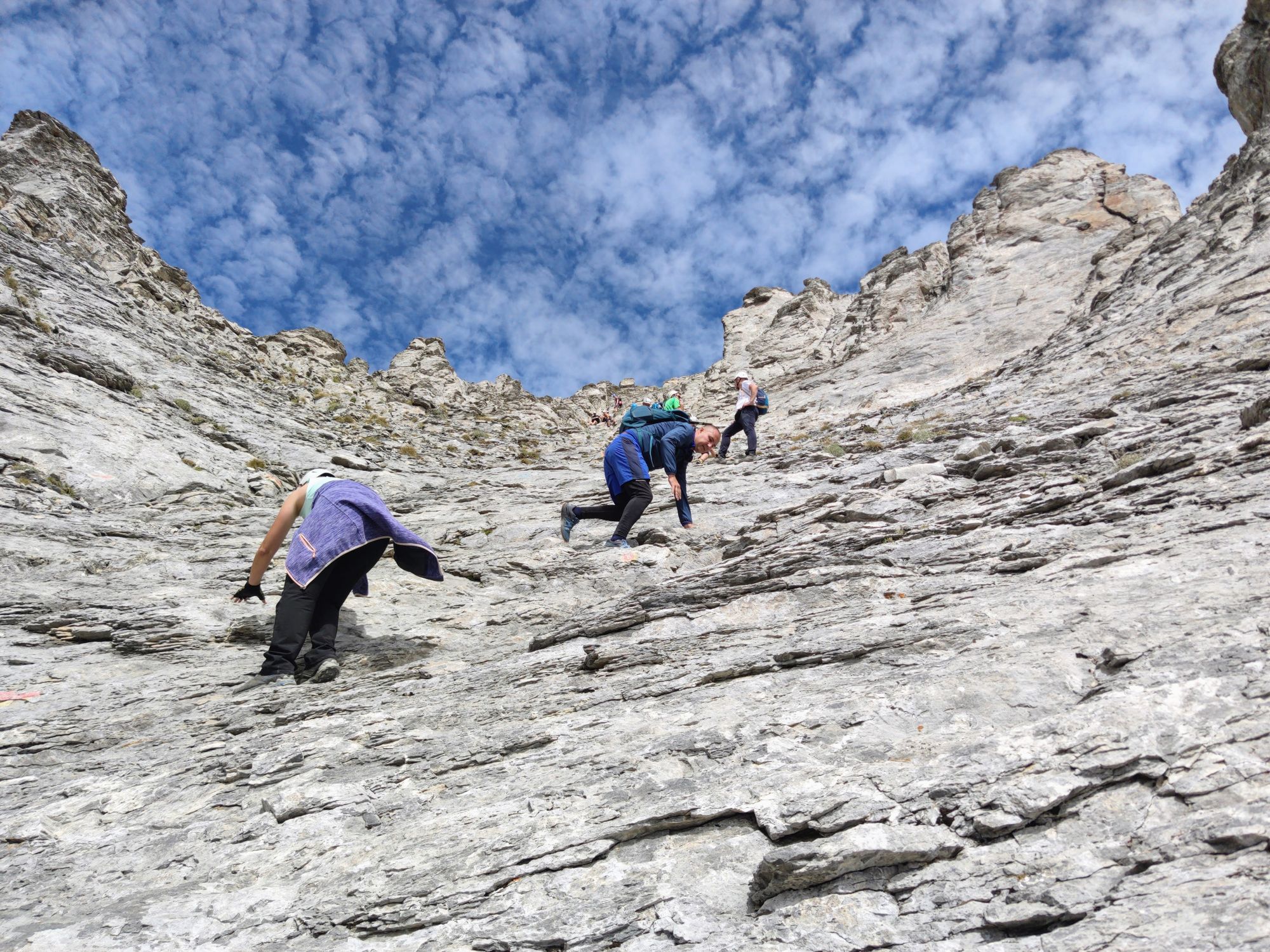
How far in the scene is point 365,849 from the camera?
4.30 metres

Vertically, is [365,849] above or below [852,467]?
below

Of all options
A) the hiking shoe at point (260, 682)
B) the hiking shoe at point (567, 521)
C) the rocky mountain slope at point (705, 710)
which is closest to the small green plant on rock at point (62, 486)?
the rocky mountain slope at point (705, 710)

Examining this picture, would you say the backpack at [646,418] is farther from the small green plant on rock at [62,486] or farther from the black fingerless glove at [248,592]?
the small green plant on rock at [62,486]

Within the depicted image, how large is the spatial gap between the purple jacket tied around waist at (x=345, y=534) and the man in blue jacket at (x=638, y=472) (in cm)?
347

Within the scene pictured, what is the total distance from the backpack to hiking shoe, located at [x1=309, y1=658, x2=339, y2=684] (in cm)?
617

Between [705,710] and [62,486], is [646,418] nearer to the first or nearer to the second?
[705,710]

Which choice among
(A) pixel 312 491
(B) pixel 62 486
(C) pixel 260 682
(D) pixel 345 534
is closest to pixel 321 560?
(D) pixel 345 534

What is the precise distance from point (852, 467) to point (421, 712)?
10301mm

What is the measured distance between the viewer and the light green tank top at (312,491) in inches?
308

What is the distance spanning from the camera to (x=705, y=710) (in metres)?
5.18

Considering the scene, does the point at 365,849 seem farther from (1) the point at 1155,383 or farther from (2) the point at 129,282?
(2) the point at 129,282

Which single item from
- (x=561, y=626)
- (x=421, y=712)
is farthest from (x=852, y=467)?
(x=421, y=712)

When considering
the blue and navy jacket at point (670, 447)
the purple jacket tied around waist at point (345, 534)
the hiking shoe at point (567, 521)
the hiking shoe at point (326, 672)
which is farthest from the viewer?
the blue and navy jacket at point (670, 447)

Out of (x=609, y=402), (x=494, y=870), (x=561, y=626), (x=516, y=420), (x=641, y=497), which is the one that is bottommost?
(x=494, y=870)
